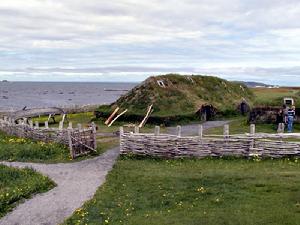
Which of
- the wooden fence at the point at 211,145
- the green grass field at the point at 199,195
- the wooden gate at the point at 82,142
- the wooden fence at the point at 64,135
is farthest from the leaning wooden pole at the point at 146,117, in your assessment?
the green grass field at the point at 199,195

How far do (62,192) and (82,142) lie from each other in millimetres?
6807

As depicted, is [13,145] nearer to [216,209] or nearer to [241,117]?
[216,209]

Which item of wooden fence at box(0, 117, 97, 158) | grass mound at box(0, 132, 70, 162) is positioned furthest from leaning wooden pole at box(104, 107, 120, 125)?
grass mound at box(0, 132, 70, 162)

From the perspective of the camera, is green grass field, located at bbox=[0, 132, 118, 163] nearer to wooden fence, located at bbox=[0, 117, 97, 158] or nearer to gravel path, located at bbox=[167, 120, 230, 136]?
wooden fence, located at bbox=[0, 117, 97, 158]

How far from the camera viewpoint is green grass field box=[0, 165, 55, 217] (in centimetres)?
1673

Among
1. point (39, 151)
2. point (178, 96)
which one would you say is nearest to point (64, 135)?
point (39, 151)

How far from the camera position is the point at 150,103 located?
37656 millimetres

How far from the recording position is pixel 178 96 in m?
39.5

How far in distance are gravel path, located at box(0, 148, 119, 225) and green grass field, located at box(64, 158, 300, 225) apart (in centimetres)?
61

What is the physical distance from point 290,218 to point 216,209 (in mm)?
2389

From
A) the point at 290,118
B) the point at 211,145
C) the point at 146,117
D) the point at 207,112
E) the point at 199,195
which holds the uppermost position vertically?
the point at 290,118

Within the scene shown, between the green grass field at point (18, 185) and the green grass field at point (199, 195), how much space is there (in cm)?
271

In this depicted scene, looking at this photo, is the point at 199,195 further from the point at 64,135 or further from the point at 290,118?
the point at 290,118

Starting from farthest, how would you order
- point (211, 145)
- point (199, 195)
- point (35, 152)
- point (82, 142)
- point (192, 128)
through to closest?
point (192, 128) → point (35, 152) → point (82, 142) → point (211, 145) → point (199, 195)
